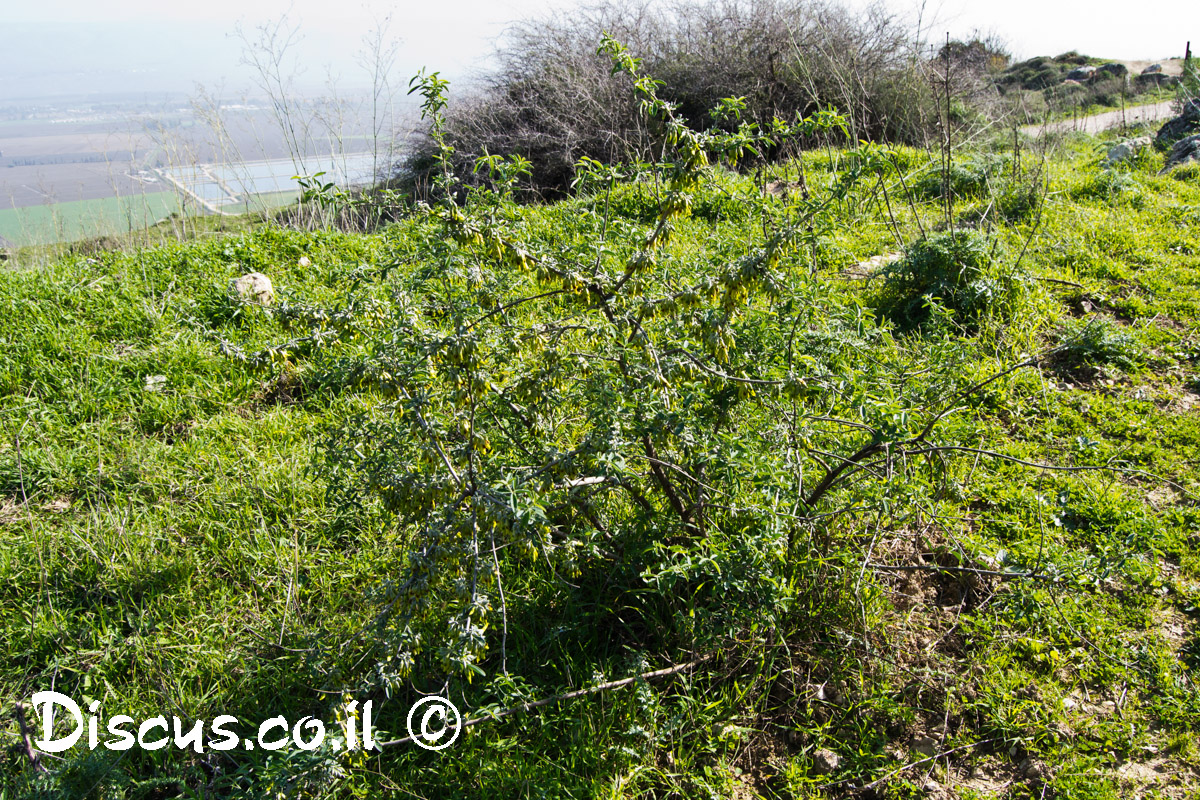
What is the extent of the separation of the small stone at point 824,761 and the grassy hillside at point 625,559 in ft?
0.04

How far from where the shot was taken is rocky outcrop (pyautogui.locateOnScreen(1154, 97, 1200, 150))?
363 inches

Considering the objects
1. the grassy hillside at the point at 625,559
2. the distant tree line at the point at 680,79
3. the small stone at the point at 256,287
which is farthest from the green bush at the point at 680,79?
the grassy hillside at the point at 625,559

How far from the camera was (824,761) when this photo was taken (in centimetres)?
233

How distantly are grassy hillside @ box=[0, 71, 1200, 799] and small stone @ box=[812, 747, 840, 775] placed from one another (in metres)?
0.01

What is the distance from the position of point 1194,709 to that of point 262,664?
10.4 ft

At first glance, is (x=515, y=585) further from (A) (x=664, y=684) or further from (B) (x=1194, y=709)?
(B) (x=1194, y=709)

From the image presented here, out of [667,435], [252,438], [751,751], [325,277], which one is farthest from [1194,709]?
[325,277]

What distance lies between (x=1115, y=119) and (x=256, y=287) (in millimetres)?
13580

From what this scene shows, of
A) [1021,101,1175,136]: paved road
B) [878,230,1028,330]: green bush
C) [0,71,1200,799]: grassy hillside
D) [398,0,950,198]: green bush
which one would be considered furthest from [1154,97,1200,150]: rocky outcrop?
[0,71,1200,799]: grassy hillside

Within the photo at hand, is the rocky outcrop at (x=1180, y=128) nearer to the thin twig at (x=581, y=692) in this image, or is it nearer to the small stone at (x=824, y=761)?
the small stone at (x=824, y=761)

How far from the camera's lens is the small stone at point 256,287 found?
5027 mm

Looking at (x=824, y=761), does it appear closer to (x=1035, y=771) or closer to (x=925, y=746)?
(x=925, y=746)

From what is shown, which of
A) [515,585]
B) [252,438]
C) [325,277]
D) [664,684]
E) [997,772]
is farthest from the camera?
[325,277]

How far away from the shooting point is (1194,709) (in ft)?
7.84
